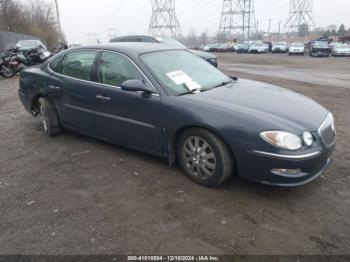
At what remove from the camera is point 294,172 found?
3410 mm

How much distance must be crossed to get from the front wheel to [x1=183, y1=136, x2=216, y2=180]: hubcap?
43.6ft

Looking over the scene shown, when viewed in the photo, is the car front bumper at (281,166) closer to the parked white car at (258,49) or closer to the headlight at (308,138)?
the headlight at (308,138)

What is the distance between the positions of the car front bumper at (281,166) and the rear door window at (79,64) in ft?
8.47

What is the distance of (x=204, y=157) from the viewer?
3.84 meters

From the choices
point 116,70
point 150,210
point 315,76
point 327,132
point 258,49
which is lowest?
point 258,49

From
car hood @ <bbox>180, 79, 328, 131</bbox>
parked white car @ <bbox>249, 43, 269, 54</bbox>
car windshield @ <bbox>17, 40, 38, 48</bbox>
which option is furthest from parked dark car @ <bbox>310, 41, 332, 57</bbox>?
car hood @ <bbox>180, 79, 328, 131</bbox>

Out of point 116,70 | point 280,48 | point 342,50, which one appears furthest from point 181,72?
point 280,48

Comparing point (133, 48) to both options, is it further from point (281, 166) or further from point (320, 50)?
point (320, 50)

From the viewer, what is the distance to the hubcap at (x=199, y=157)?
3.79 metres

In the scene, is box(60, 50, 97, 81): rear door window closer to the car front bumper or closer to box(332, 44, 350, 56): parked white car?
the car front bumper

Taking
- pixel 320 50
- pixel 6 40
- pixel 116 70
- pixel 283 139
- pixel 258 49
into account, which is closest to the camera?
pixel 283 139

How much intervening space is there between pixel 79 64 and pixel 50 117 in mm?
1065

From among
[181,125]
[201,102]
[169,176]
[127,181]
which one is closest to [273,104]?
[201,102]

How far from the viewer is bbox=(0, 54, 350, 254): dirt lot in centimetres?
294
